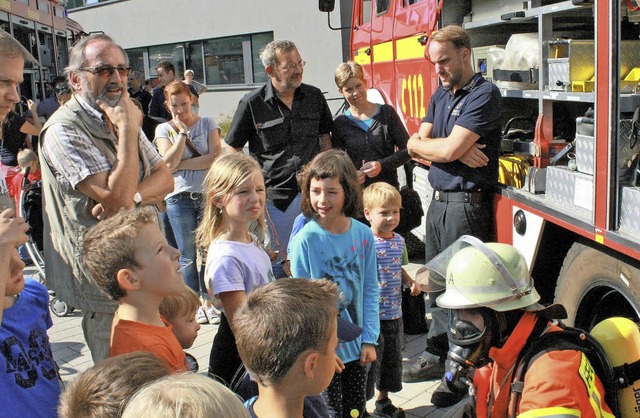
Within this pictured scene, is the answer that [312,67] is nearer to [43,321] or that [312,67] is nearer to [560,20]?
[560,20]

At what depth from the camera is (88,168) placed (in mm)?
2559

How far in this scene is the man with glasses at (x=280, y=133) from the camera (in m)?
4.15

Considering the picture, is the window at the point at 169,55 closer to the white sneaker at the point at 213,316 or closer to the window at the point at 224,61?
the window at the point at 224,61

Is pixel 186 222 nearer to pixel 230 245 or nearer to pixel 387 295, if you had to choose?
pixel 387 295

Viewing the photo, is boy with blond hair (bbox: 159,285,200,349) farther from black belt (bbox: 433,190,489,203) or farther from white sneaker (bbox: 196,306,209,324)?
white sneaker (bbox: 196,306,209,324)

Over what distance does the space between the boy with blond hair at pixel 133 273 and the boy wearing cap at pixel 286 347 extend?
1.58 ft

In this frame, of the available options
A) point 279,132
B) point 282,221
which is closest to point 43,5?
point 279,132

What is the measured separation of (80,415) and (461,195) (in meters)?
2.69

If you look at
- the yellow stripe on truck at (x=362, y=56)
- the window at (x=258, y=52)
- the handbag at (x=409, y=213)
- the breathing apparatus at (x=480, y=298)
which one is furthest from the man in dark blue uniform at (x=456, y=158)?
the window at (x=258, y=52)

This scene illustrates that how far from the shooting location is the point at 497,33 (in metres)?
5.13

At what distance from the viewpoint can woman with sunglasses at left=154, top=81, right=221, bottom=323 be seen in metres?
4.99

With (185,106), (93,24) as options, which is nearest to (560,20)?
(185,106)

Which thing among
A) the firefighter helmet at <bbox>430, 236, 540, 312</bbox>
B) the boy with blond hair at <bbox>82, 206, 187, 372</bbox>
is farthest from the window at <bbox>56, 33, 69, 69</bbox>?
the firefighter helmet at <bbox>430, 236, 540, 312</bbox>

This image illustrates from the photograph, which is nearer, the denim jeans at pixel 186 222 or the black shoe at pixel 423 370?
the black shoe at pixel 423 370
